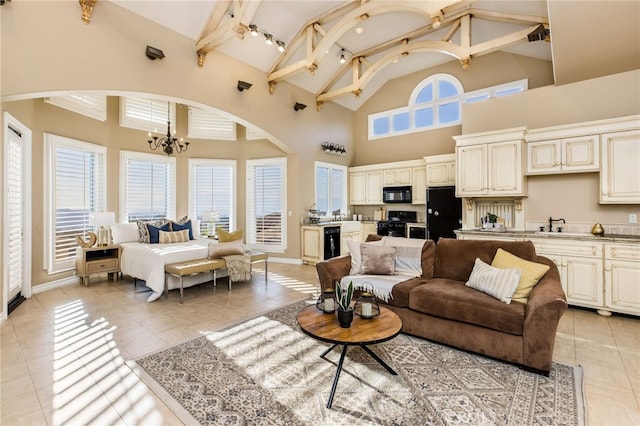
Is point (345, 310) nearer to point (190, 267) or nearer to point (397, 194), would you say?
point (190, 267)

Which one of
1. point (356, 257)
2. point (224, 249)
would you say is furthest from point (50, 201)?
point (356, 257)

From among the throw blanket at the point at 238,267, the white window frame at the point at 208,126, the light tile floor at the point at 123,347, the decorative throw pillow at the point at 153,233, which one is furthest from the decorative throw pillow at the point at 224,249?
the white window frame at the point at 208,126

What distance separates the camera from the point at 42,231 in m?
4.73

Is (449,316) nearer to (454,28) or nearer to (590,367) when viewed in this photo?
(590,367)

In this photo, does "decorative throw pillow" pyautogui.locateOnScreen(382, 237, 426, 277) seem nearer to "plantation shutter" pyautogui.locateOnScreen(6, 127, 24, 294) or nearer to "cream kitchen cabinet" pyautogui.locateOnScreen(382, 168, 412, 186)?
"cream kitchen cabinet" pyautogui.locateOnScreen(382, 168, 412, 186)

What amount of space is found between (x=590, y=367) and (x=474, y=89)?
237 inches

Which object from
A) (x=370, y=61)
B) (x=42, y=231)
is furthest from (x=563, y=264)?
(x=42, y=231)

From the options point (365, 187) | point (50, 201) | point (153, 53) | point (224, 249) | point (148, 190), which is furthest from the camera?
point (365, 187)

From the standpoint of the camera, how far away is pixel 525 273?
9.16 ft

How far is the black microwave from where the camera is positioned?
708 cm

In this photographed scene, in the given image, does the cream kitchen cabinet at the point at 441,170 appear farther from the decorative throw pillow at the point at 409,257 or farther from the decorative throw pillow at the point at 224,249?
the decorative throw pillow at the point at 224,249

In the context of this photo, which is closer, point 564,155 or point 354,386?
point 354,386

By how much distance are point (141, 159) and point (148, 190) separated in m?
0.67

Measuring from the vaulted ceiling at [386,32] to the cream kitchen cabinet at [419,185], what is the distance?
2344 mm
